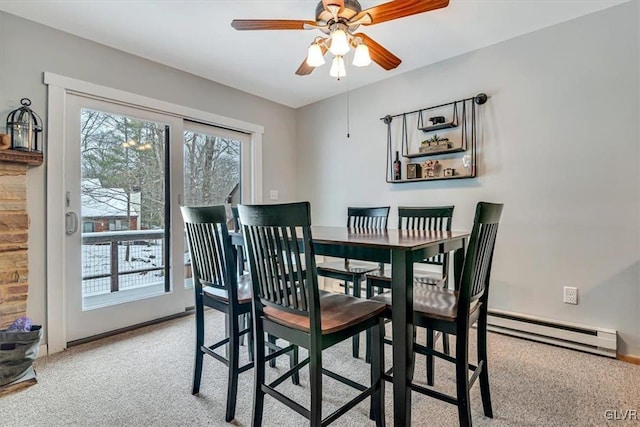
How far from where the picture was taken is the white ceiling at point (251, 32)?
7.12 feet

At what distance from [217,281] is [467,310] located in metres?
1.20

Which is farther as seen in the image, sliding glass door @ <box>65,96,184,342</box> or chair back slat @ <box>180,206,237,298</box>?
sliding glass door @ <box>65,96,184,342</box>

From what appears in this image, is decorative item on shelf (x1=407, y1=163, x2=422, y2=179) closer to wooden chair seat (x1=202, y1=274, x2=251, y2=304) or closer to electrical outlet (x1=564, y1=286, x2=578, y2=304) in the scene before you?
electrical outlet (x1=564, y1=286, x2=578, y2=304)

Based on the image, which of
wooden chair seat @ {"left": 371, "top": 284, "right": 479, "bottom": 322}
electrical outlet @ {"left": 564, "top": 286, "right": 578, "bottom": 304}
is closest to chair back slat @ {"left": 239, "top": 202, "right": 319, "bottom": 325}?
wooden chair seat @ {"left": 371, "top": 284, "right": 479, "bottom": 322}

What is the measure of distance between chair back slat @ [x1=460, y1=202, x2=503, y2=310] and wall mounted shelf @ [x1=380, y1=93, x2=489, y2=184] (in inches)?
60.7

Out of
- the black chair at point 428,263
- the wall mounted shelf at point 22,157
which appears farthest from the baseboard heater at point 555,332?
the wall mounted shelf at point 22,157

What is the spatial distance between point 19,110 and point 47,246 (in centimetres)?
95

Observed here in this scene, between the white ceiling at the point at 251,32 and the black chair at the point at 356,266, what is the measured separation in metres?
1.44

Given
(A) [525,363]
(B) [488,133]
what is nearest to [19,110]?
(B) [488,133]

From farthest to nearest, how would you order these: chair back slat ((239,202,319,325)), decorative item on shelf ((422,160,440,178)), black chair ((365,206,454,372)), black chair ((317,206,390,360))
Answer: decorative item on shelf ((422,160,440,178)) → black chair ((317,206,390,360)) → black chair ((365,206,454,372)) → chair back slat ((239,202,319,325))

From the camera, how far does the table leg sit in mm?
1280

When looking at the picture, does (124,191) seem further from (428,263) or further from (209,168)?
(428,263)

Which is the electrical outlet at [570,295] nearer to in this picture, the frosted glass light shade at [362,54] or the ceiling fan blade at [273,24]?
the frosted glass light shade at [362,54]

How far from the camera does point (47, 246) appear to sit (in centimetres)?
232
